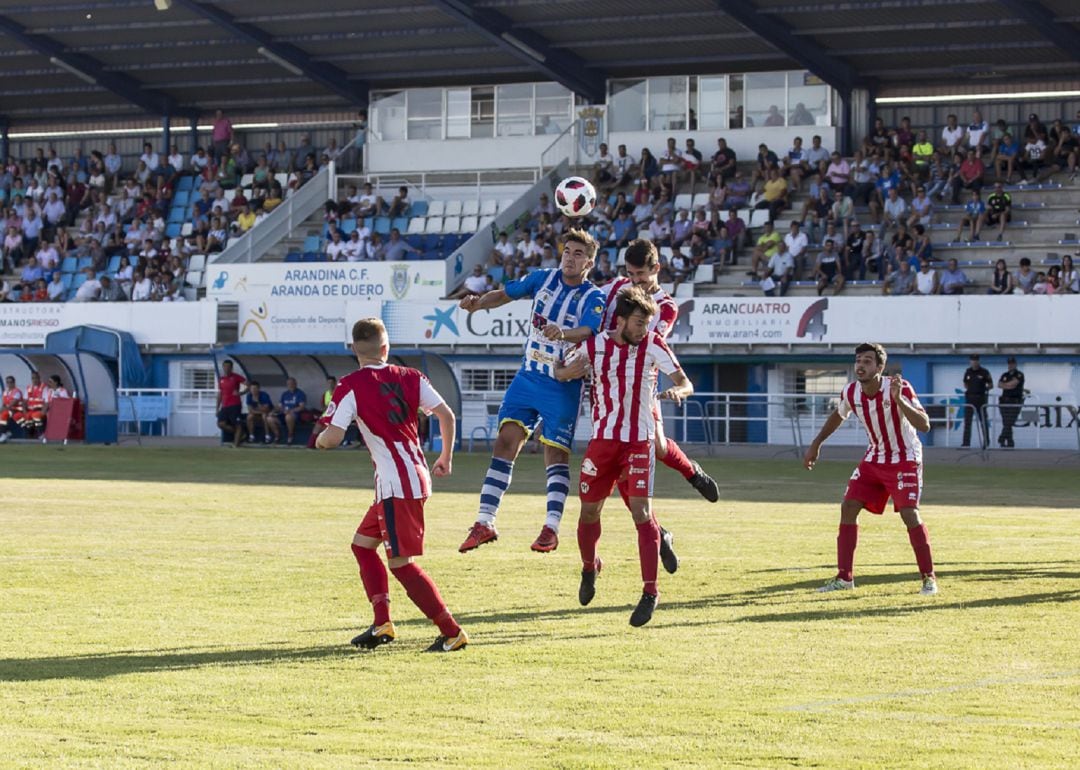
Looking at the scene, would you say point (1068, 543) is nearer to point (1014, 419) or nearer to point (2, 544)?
point (2, 544)

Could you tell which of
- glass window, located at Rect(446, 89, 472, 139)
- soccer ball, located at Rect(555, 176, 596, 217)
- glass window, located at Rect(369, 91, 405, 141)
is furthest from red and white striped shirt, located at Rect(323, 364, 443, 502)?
glass window, located at Rect(369, 91, 405, 141)

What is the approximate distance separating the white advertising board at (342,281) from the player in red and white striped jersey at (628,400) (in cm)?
2719

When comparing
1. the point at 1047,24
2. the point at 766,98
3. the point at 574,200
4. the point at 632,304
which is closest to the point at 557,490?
the point at 632,304

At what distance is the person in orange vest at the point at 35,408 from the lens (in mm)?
39438

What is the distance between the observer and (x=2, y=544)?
14.9 metres

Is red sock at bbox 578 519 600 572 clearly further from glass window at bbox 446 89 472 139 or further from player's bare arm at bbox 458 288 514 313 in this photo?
glass window at bbox 446 89 472 139

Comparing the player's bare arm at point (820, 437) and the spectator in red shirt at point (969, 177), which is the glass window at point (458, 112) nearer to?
the spectator in red shirt at point (969, 177)

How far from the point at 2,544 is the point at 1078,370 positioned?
2384cm

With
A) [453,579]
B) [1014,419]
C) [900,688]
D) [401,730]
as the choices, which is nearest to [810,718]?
[900,688]

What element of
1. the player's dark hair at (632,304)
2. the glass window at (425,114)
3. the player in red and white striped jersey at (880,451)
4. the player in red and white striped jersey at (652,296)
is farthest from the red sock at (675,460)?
the glass window at (425,114)

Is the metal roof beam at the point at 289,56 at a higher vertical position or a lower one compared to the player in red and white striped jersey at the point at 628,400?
higher

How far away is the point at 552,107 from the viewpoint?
45156mm

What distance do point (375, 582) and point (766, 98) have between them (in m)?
34.7

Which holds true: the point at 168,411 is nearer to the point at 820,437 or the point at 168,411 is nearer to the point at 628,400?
the point at 820,437
